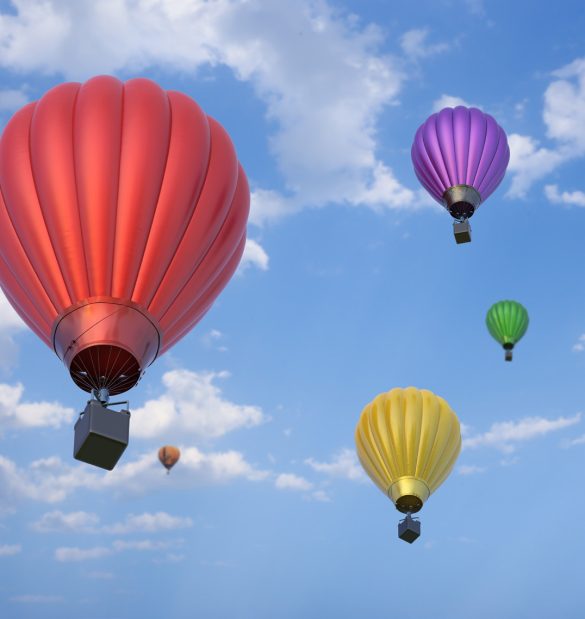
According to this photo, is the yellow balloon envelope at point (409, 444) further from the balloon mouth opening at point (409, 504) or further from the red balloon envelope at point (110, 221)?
the red balloon envelope at point (110, 221)

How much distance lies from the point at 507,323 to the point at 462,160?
9.11 meters

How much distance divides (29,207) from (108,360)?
8.98 ft

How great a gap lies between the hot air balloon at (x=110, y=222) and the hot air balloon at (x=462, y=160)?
38.8 feet

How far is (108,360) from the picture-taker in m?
14.0

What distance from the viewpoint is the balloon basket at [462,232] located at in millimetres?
26062

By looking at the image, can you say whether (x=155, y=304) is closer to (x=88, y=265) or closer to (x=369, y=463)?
(x=88, y=265)

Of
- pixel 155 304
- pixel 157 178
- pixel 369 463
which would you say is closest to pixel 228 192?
pixel 157 178

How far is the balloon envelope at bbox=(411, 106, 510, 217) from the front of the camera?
86.4 feet

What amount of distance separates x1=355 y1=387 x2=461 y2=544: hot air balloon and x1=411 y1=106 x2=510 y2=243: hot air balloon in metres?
4.85

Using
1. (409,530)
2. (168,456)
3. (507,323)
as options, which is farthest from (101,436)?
(168,456)

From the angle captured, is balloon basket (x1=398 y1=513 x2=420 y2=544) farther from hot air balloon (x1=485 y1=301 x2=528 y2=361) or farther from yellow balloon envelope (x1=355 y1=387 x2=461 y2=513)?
hot air balloon (x1=485 y1=301 x2=528 y2=361)

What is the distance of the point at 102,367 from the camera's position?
14.0m

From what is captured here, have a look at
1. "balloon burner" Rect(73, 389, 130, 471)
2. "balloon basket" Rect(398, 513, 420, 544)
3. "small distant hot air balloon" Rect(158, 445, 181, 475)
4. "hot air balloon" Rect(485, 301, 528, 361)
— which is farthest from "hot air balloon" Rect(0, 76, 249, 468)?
"small distant hot air balloon" Rect(158, 445, 181, 475)

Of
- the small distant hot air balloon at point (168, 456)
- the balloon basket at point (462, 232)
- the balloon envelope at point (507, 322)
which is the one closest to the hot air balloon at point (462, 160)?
the balloon basket at point (462, 232)
